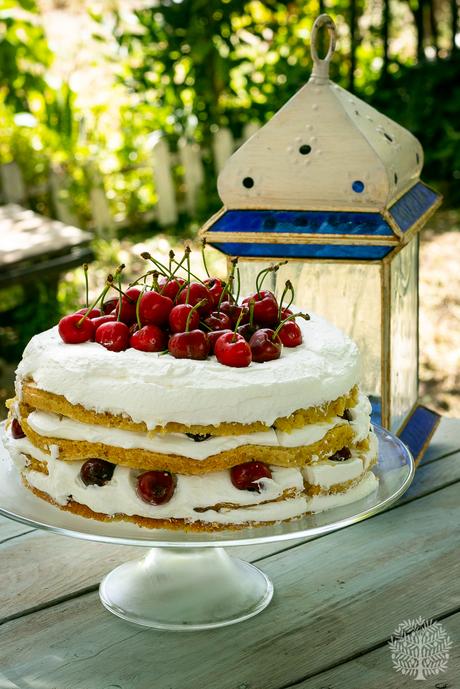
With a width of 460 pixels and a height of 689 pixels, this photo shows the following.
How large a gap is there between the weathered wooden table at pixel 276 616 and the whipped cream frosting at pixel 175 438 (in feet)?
1.08

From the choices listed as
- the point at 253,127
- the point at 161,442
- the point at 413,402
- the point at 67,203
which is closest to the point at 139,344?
the point at 161,442

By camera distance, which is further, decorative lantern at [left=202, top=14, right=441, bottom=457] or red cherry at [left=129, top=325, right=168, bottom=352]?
decorative lantern at [left=202, top=14, right=441, bottom=457]

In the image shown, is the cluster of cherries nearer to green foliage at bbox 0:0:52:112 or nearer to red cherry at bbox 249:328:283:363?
red cherry at bbox 249:328:283:363

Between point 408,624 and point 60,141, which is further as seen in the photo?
point 60,141

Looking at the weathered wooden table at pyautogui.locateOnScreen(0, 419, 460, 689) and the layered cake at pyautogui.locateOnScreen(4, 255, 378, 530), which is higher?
the layered cake at pyautogui.locateOnScreen(4, 255, 378, 530)

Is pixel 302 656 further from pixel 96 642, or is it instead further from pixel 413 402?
pixel 413 402

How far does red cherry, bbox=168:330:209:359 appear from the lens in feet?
5.00

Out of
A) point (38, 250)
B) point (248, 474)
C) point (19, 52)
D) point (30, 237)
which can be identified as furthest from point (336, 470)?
point (19, 52)

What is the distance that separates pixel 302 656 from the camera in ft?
5.11

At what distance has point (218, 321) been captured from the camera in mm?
1615

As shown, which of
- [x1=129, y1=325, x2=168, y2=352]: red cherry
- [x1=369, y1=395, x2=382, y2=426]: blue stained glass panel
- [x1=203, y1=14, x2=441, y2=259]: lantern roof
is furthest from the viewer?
[x1=369, y1=395, x2=382, y2=426]: blue stained glass panel

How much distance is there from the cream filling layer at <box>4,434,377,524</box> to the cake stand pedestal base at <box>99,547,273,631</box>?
0.22 m

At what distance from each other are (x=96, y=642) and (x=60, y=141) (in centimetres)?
425

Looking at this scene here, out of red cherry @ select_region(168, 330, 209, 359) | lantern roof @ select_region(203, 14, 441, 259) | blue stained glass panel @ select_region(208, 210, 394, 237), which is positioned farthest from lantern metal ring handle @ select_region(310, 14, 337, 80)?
red cherry @ select_region(168, 330, 209, 359)
